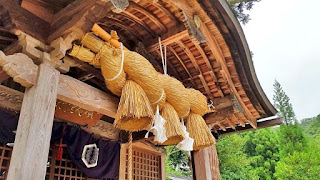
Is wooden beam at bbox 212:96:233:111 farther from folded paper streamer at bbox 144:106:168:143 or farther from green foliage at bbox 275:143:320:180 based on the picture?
green foliage at bbox 275:143:320:180

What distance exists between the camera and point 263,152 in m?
23.9

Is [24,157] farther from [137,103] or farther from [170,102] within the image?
[170,102]

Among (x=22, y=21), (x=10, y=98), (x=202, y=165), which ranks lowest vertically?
(x=202, y=165)

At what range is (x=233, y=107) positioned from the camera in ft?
13.4

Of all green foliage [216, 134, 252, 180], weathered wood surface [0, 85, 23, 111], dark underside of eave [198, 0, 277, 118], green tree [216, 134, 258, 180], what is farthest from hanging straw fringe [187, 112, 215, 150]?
green foliage [216, 134, 252, 180]

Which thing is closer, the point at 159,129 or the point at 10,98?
the point at 159,129

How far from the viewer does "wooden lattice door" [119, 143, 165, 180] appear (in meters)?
4.91

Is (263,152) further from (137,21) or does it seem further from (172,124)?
(137,21)

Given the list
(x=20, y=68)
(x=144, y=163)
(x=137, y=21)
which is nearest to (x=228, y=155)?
(x=144, y=163)

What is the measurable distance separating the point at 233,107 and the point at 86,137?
2.52 m

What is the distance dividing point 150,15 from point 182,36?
494mm

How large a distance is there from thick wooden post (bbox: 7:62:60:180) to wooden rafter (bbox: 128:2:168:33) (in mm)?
1246

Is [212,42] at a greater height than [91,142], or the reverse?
[212,42]

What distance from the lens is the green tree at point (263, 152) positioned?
21.8 meters
